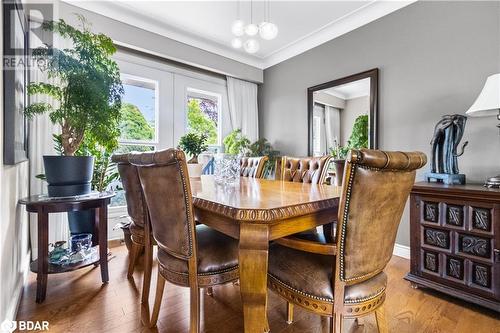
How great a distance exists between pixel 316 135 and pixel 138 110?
2.47 meters

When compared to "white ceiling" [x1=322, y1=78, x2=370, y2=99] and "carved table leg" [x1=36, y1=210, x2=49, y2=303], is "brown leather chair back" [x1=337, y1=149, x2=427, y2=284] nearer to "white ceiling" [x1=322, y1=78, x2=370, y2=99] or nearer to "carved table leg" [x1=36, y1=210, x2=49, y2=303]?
"carved table leg" [x1=36, y1=210, x2=49, y2=303]

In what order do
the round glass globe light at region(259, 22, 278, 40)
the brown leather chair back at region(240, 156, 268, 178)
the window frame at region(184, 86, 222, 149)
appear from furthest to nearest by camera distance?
the window frame at region(184, 86, 222, 149), the brown leather chair back at region(240, 156, 268, 178), the round glass globe light at region(259, 22, 278, 40)

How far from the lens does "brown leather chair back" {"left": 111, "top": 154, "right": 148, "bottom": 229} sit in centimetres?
169

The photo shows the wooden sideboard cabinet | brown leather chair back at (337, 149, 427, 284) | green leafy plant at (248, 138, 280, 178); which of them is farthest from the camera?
green leafy plant at (248, 138, 280, 178)

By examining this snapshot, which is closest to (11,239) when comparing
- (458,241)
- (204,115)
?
(204,115)

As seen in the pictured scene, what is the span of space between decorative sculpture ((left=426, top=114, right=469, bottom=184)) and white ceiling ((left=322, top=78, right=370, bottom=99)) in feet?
3.41

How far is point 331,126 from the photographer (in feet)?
10.9

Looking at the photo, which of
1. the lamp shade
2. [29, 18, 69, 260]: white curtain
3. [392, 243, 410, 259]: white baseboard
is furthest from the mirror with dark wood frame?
[29, 18, 69, 260]: white curtain

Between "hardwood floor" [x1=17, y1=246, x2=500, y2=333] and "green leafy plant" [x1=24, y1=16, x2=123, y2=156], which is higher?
"green leafy plant" [x1=24, y1=16, x2=123, y2=156]

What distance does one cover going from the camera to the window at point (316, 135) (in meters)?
3.52

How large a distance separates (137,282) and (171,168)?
1471mm

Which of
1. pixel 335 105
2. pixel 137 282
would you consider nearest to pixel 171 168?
pixel 137 282

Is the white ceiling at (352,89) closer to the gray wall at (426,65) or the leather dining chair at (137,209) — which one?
the gray wall at (426,65)

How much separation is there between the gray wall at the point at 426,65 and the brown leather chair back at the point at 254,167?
142 cm
